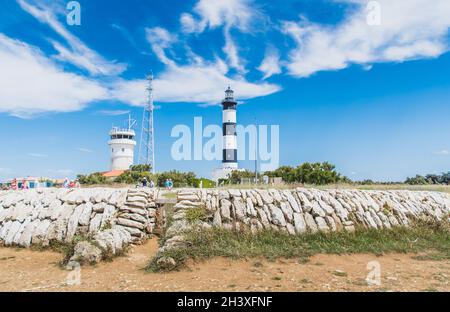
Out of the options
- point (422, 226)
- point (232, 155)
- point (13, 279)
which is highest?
point (232, 155)

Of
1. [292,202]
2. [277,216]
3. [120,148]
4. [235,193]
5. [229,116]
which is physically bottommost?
[277,216]

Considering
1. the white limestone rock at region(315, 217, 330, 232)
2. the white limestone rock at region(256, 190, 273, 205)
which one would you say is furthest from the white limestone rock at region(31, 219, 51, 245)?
the white limestone rock at region(315, 217, 330, 232)

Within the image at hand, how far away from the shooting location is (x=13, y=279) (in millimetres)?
7754

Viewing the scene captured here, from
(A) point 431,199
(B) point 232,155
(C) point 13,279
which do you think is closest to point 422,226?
(A) point 431,199

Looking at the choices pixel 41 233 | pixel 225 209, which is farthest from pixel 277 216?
pixel 41 233

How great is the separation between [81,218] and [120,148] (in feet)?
168

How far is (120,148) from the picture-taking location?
2376 inches

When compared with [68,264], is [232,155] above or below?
above

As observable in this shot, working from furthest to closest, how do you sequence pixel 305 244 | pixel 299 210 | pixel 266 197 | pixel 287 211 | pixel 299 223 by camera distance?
pixel 266 197 < pixel 299 210 < pixel 287 211 < pixel 299 223 < pixel 305 244

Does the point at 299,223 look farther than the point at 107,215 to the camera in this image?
No

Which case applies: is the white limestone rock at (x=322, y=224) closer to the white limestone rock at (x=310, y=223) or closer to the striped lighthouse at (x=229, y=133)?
the white limestone rock at (x=310, y=223)

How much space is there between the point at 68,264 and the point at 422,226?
11.0m

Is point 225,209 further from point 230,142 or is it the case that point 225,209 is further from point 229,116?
point 229,116
